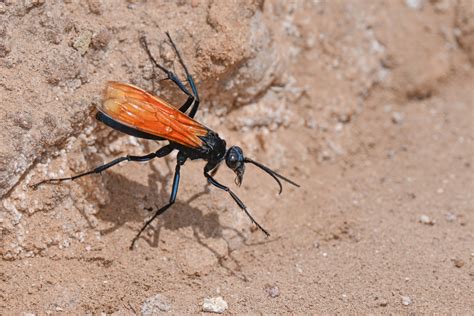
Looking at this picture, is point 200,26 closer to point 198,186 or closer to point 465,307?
point 198,186

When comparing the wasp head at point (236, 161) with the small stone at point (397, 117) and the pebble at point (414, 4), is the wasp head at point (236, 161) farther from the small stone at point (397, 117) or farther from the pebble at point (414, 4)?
the pebble at point (414, 4)

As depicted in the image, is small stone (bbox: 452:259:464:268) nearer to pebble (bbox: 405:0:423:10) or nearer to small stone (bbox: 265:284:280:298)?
small stone (bbox: 265:284:280:298)

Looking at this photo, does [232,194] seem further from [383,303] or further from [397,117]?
[397,117]

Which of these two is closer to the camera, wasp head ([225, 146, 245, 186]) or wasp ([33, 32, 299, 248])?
wasp ([33, 32, 299, 248])

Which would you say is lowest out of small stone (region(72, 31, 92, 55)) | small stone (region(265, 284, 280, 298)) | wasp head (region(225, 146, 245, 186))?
small stone (region(265, 284, 280, 298))

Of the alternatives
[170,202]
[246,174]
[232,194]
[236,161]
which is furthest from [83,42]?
[246,174]

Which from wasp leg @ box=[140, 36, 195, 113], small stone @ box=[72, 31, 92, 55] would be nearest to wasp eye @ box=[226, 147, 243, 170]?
wasp leg @ box=[140, 36, 195, 113]
